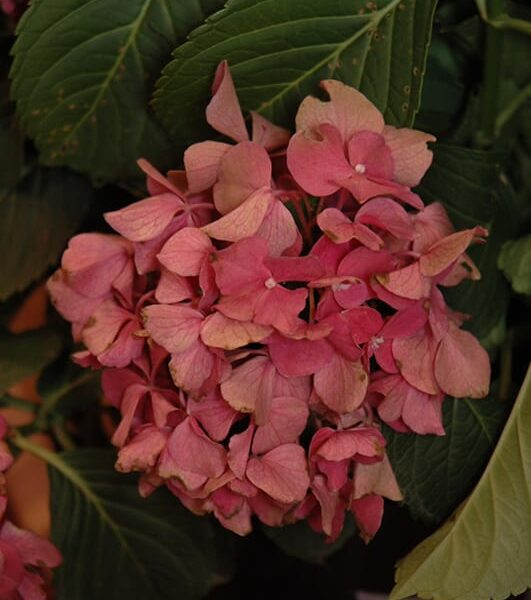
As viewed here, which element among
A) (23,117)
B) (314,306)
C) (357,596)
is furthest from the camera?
(357,596)

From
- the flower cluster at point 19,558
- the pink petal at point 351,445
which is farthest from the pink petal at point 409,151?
the flower cluster at point 19,558

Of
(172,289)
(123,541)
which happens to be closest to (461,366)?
(172,289)

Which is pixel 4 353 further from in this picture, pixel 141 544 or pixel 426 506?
pixel 426 506

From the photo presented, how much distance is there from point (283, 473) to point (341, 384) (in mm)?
43

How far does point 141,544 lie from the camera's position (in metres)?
0.58

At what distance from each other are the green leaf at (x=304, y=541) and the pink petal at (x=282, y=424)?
7.1 inches

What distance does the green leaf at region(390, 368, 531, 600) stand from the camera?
1.39 feet

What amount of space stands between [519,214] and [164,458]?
249 mm

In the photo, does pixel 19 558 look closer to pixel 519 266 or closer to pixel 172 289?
pixel 172 289

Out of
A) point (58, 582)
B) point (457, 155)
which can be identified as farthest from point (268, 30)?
point (58, 582)

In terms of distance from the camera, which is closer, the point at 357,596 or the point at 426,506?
the point at 426,506

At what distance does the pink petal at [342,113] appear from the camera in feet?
1.27

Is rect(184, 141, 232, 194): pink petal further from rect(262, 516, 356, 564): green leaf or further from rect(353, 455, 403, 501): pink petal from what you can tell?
rect(262, 516, 356, 564): green leaf

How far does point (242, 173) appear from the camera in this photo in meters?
0.38
